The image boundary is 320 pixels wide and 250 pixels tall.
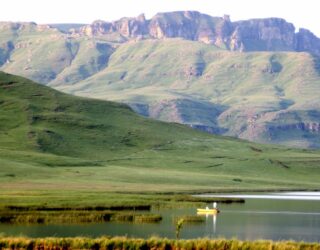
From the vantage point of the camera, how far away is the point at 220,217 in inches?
4240

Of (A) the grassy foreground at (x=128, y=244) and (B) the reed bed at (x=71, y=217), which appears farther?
(B) the reed bed at (x=71, y=217)

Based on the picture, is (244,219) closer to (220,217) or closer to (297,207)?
(220,217)

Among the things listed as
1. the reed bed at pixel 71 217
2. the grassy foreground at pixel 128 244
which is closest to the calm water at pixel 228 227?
the reed bed at pixel 71 217

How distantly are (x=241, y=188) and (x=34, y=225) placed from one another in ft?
325

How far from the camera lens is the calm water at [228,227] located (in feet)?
268

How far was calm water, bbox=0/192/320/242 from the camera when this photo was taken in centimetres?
8181

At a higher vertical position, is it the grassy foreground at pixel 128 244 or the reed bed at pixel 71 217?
the reed bed at pixel 71 217

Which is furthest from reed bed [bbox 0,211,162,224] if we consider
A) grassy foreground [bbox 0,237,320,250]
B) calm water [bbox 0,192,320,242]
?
grassy foreground [bbox 0,237,320,250]

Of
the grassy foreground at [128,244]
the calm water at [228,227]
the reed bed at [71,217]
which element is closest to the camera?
the grassy foreground at [128,244]

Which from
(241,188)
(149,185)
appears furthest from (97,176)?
(241,188)

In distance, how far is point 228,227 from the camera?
305 feet

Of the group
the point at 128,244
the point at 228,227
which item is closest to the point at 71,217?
the point at 228,227

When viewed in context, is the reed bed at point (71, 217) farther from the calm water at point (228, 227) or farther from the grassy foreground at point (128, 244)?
the grassy foreground at point (128, 244)

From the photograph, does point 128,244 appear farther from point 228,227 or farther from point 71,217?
point 71,217
